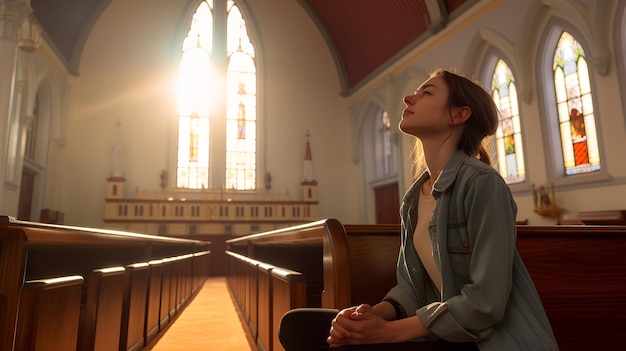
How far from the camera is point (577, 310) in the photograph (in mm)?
1400

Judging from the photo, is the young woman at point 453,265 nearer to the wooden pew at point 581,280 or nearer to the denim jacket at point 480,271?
the denim jacket at point 480,271

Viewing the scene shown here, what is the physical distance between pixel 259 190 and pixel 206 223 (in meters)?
1.90

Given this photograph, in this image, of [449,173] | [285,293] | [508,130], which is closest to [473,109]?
[449,173]

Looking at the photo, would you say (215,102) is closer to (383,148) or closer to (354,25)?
(354,25)

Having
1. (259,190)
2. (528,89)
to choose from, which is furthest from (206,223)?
(528,89)

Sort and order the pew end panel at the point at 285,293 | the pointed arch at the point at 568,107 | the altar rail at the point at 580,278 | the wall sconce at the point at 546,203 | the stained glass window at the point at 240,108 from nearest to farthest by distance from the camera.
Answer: the altar rail at the point at 580,278 → the pew end panel at the point at 285,293 → the pointed arch at the point at 568,107 → the wall sconce at the point at 546,203 → the stained glass window at the point at 240,108

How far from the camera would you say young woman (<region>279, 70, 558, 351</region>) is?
33.1 inches

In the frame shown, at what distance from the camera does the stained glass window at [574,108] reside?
6.33 metres

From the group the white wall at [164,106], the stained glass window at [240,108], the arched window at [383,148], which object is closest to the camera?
the white wall at [164,106]

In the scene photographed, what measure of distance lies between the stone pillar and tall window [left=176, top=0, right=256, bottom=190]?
6.10 metres

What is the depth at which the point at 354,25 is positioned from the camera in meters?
11.9

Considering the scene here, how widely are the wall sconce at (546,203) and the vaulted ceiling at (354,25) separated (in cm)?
384

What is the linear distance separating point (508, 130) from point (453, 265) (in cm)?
782

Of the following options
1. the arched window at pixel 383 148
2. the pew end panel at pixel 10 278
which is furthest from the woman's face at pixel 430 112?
the arched window at pixel 383 148
